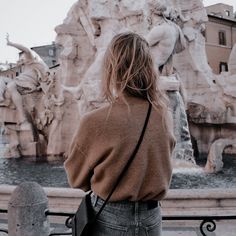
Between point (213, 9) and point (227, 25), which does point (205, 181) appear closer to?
point (227, 25)

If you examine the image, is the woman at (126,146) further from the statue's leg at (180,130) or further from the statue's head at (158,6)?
the statue's head at (158,6)

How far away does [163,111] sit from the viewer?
1.82 meters

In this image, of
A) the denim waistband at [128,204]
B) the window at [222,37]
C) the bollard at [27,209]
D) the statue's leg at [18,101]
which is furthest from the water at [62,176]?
the window at [222,37]

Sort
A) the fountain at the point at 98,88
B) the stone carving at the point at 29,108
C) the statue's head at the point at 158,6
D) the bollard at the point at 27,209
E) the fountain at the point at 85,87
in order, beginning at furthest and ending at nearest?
the stone carving at the point at 29,108 → the fountain at the point at 85,87 → the fountain at the point at 98,88 → the statue's head at the point at 158,6 → the bollard at the point at 27,209

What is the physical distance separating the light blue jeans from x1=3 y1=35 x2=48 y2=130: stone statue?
10182mm

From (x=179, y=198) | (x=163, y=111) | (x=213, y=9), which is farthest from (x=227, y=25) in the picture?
(x=163, y=111)

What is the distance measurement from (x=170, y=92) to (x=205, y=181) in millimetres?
2400

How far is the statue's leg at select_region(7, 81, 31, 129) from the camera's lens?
11.5 meters

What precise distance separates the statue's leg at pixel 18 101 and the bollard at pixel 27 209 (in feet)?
29.0

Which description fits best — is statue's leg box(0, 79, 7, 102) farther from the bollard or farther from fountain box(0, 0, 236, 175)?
the bollard

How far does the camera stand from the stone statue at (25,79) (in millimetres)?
11586

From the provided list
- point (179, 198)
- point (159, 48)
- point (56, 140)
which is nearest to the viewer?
point (179, 198)

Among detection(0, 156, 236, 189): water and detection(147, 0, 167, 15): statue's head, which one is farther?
detection(147, 0, 167, 15): statue's head

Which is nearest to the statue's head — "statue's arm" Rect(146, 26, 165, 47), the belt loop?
"statue's arm" Rect(146, 26, 165, 47)
